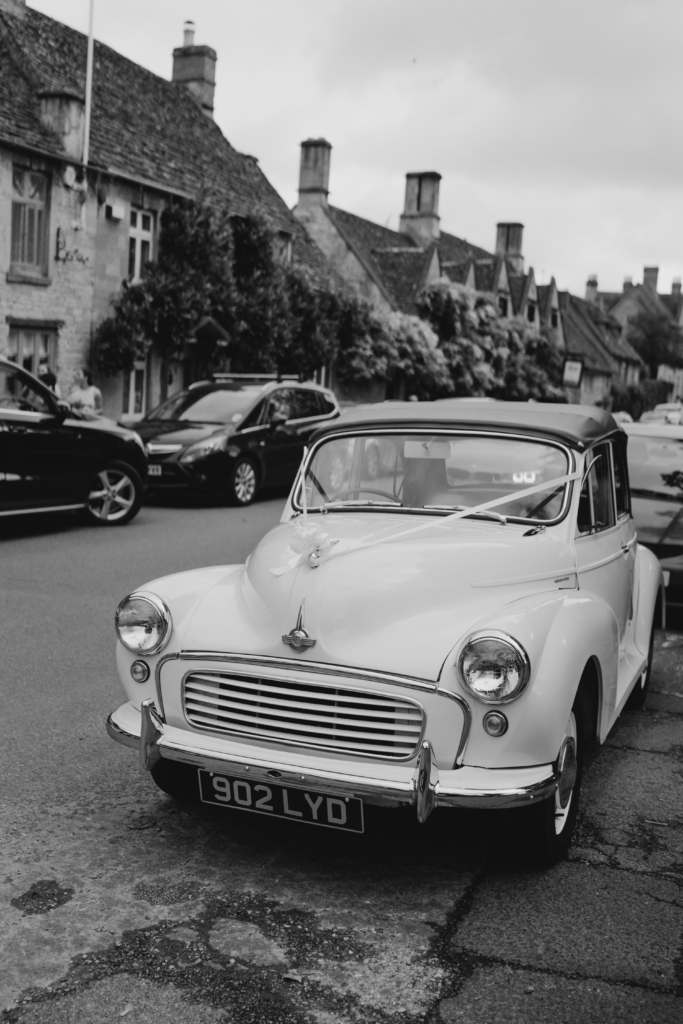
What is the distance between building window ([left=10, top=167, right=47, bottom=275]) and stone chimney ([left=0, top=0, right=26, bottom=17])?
5476 mm

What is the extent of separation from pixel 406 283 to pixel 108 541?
33.4m

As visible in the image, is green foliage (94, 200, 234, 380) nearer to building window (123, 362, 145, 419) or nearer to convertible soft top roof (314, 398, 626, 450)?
building window (123, 362, 145, 419)

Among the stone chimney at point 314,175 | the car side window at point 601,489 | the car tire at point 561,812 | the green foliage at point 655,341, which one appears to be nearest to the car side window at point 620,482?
the car side window at point 601,489

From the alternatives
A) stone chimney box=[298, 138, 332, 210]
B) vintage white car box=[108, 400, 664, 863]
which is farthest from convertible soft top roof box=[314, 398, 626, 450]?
stone chimney box=[298, 138, 332, 210]

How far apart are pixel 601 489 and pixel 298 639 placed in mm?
2177

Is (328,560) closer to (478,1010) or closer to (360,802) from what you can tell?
(360,802)

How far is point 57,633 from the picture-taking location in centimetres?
766

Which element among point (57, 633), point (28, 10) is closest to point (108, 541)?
point (57, 633)

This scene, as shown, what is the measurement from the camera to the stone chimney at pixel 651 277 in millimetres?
109688

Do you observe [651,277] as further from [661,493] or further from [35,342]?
[661,493]

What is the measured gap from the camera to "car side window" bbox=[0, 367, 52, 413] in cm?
1125

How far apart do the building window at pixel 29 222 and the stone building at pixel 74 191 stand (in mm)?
22

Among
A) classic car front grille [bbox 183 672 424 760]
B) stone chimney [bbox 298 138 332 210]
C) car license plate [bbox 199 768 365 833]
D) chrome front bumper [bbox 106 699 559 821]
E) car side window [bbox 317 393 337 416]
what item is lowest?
car license plate [bbox 199 768 365 833]

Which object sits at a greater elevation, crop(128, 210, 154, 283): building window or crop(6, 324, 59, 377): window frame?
crop(128, 210, 154, 283): building window
